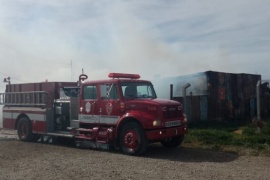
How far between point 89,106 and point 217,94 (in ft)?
34.3

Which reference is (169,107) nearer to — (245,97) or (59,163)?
(59,163)

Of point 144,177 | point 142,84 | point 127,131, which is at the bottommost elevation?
point 144,177

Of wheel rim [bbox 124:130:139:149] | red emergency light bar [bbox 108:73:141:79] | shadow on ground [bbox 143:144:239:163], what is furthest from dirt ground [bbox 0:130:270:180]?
red emergency light bar [bbox 108:73:141:79]

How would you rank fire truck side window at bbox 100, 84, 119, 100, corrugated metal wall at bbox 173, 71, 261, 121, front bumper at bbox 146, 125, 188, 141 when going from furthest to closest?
corrugated metal wall at bbox 173, 71, 261, 121 < fire truck side window at bbox 100, 84, 119, 100 < front bumper at bbox 146, 125, 188, 141

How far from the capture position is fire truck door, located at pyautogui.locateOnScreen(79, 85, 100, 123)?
13.1 metres

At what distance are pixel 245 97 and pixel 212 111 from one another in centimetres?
439

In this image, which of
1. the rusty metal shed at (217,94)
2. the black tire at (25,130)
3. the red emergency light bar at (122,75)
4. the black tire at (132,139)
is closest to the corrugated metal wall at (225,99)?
the rusty metal shed at (217,94)

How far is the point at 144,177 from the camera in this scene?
28.3ft

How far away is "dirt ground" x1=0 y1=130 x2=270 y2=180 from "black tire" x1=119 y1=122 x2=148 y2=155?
0.27 meters

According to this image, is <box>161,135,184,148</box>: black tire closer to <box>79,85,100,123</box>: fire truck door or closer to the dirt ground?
the dirt ground

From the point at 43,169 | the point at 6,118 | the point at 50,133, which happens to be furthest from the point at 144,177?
the point at 6,118

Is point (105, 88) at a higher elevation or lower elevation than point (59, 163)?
higher

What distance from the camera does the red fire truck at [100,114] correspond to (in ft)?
38.2

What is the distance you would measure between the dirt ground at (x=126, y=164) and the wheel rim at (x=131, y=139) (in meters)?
0.41
